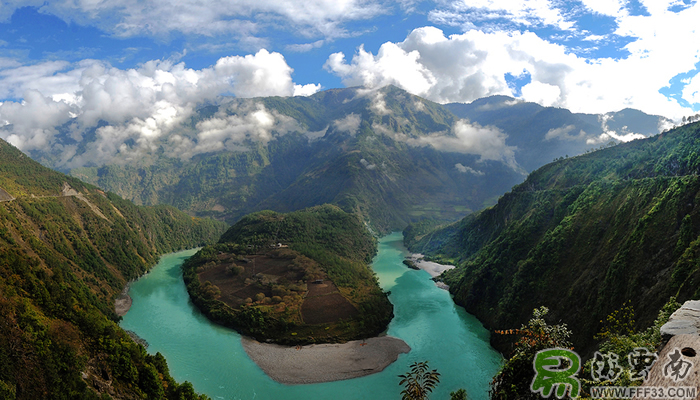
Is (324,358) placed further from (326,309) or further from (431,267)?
(431,267)

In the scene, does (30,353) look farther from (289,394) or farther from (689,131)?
(689,131)

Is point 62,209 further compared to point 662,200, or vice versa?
point 62,209

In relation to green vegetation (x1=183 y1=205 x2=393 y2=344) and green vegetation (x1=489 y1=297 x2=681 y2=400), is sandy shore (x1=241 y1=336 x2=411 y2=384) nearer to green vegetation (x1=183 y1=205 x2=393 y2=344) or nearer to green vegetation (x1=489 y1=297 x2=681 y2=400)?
green vegetation (x1=183 y1=205 x2=393 y2=344)

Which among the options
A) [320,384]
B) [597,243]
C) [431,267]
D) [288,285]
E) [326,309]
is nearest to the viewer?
[320,384]

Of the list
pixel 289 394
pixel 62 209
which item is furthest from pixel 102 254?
pixel 289 394

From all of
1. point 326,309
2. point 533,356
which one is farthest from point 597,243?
point 533,356
